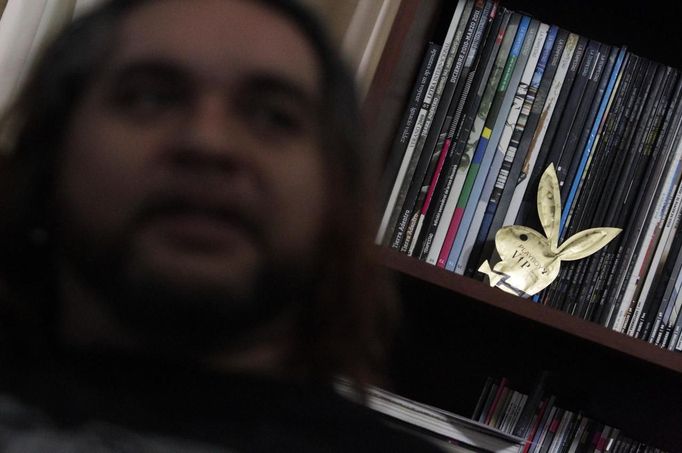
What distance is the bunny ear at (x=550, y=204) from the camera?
108cm

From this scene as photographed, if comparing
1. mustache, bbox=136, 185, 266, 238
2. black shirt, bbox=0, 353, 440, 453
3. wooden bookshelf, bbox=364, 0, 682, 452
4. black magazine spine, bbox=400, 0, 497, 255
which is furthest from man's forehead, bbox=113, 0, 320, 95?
wooden bookshelf, bbox=364, 0, 682, 452

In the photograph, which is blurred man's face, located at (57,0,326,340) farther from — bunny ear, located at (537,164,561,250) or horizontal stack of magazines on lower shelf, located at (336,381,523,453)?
bunny ear, located at (537,164,561,250)

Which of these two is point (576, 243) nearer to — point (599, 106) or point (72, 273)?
point (599, 106)

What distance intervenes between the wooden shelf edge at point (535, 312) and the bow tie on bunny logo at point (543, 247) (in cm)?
9

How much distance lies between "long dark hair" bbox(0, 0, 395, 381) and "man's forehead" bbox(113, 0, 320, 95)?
18 mm

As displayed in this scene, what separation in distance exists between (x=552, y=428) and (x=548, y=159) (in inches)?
14.7

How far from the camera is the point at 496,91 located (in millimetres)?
1093

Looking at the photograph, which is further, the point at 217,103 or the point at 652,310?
the point at 652,310

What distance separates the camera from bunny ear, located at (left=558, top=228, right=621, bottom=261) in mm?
1084

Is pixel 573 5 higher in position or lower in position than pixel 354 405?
higher

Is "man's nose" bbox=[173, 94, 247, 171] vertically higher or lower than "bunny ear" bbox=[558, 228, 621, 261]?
lower

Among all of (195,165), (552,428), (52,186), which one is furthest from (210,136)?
(552,428)

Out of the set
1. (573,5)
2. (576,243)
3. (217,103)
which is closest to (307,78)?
(217,103)

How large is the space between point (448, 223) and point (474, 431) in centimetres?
26
